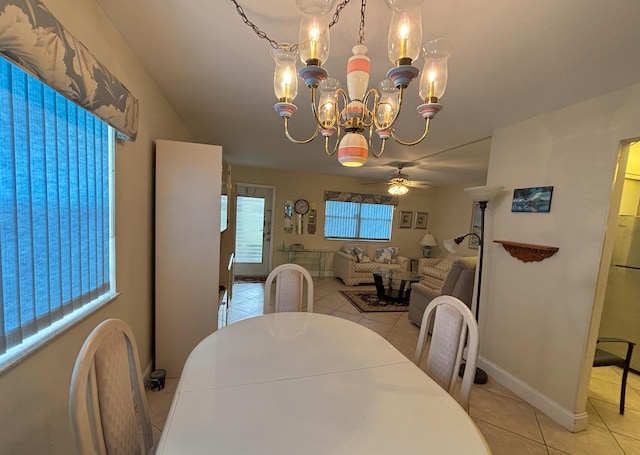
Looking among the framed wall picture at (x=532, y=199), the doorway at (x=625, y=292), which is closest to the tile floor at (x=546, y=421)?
the doorway at (x=625, y=292)

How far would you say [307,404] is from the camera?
35.9 inches

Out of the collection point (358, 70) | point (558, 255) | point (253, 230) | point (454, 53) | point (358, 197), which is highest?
point (454, 53)

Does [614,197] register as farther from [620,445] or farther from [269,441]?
[269,441]

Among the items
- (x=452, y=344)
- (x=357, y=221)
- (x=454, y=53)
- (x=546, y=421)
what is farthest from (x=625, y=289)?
(x=357, y=221)

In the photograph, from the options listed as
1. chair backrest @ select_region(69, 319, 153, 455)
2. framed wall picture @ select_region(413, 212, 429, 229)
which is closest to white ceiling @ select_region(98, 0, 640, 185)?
chair backrest @ select_region(69, 319, 153, 455)

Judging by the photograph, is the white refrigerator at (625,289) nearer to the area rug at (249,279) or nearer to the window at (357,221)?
the window at (357,221)

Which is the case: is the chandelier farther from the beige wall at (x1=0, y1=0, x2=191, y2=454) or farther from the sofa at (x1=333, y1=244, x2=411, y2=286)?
A: the sofa at (x1=333, y1=244, x2=411, y2=286)

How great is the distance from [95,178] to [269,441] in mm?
1431

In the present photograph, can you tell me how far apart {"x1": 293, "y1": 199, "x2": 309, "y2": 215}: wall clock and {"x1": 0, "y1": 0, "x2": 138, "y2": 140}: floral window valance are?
15.2 feet

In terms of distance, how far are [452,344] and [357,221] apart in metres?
5.20

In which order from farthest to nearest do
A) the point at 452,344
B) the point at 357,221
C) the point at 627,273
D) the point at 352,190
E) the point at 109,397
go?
the point at 357,221, the point at 352,190, the point at 627,273, the point at 452,344, the point at 109,397

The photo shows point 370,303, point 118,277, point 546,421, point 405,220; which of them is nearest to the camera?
point 118,277

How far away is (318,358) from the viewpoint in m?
1.22

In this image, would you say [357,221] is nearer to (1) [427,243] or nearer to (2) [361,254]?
(2) [361,254]
